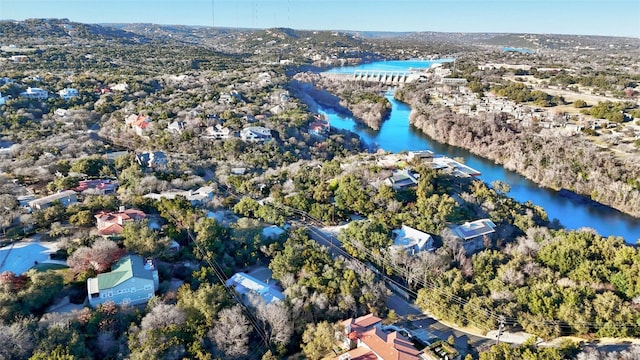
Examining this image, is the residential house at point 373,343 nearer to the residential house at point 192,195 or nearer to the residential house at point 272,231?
the residential house at point 272,231

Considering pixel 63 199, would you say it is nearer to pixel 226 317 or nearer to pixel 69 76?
pixel 226 317

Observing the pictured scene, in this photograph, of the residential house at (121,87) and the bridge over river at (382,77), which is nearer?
the residential house at (121,87)

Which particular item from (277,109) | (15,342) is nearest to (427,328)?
(15,342)

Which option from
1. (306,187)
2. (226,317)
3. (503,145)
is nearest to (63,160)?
(306,187)

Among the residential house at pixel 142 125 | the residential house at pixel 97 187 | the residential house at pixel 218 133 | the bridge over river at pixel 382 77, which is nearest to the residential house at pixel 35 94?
the residential house at pixel 142 125

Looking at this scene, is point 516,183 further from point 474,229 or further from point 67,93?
point 67,93

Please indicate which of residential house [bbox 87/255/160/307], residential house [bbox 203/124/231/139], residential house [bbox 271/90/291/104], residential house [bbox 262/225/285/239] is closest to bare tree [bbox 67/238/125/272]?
residential house [bbox 87/255/160/307]

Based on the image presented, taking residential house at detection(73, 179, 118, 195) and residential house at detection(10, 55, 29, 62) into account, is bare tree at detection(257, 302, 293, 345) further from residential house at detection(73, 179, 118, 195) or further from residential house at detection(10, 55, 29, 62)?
residential house at detection(10, 55, 29, 62)
